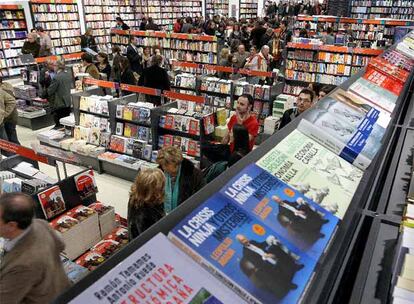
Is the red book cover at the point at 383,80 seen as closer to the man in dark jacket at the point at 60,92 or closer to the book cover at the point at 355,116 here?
the book cover at the point at 355,116

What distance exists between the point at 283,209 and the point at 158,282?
481 millimetres

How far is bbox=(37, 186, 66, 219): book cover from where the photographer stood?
360 centimetres

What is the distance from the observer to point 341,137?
1618mm

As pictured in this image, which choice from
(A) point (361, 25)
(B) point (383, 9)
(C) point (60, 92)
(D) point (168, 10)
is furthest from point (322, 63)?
(D) point (168, 10)

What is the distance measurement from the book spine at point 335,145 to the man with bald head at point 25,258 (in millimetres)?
1643

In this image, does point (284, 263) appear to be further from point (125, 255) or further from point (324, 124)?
point (324, 124)

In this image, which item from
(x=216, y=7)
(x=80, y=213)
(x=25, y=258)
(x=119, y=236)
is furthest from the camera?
(x=216, y=7)

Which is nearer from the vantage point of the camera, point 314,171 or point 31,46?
point 314,171

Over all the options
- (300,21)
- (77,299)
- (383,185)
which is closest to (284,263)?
(77,299)

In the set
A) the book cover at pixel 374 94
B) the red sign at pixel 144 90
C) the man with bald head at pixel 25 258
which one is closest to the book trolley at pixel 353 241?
the book cover at pixel 374 94

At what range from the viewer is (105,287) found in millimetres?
815

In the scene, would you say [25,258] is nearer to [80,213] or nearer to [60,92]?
[80,213]

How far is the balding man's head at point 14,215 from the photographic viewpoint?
2137 millimetres

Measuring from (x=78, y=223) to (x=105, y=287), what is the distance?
314cm
